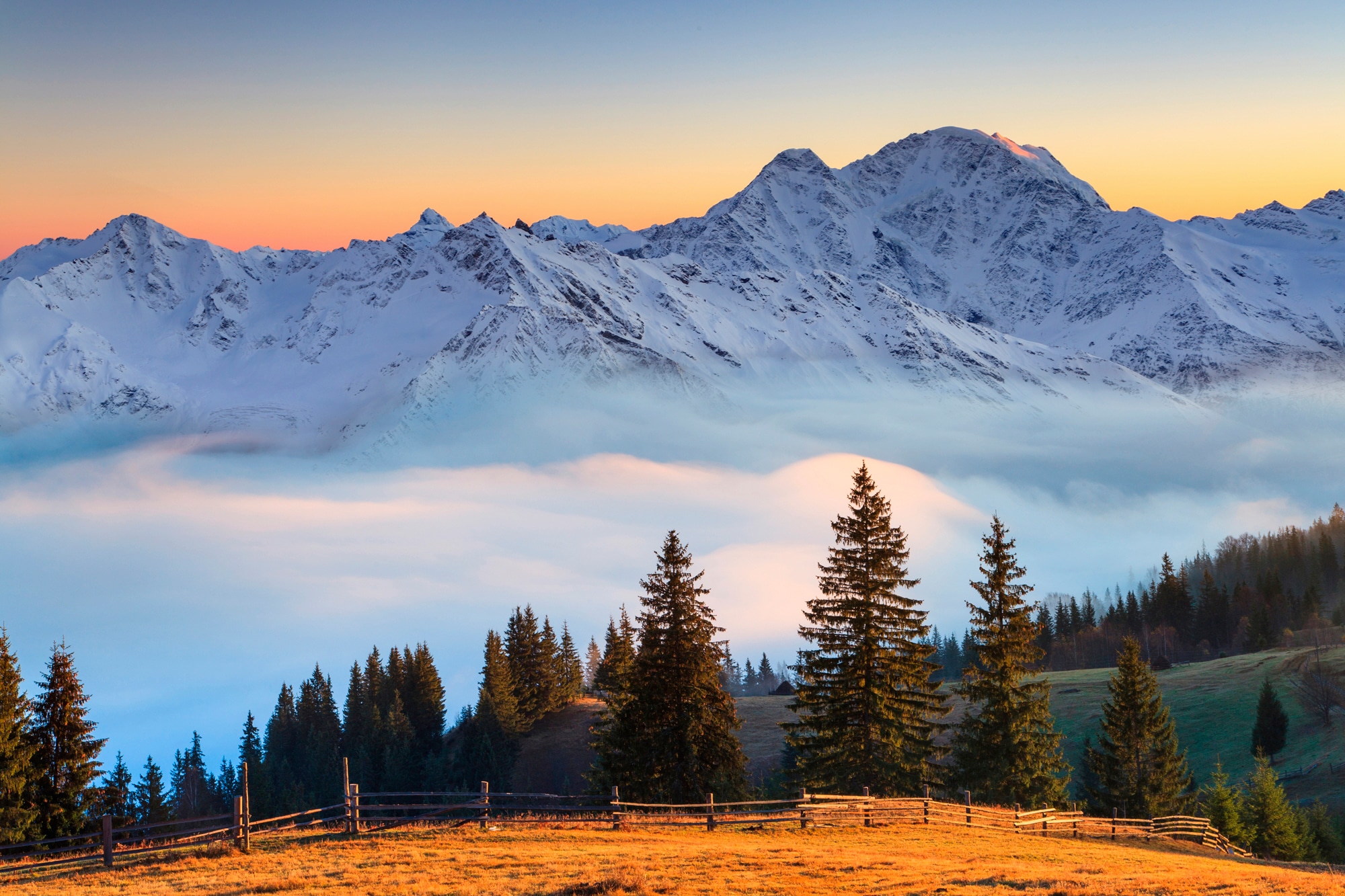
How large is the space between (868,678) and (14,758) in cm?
3510

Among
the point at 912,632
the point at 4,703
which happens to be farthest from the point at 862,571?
the point at 4,703

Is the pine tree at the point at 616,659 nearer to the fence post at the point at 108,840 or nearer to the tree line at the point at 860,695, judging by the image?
the tree line at the point at 860,695

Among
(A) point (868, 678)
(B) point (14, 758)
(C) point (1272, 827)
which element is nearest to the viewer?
(B) point (14, 758)

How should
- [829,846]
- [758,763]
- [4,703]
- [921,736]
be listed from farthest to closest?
[758,763] < [921,736] < [4,703] < [829,846]

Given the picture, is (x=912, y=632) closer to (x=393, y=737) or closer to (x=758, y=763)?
(x=758, y=763)

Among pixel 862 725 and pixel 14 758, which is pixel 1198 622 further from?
pixel 14 758

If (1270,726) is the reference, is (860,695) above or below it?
above

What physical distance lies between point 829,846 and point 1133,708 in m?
33.6

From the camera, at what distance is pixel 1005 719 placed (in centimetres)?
5259

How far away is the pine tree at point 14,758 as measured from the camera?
44875mm

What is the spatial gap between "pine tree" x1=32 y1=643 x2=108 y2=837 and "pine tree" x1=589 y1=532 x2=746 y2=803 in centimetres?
2263

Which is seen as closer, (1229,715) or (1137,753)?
(1137,753)

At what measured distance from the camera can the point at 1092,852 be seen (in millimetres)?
38938

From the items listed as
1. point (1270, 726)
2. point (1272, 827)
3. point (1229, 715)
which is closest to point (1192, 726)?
point (1229, 715)
